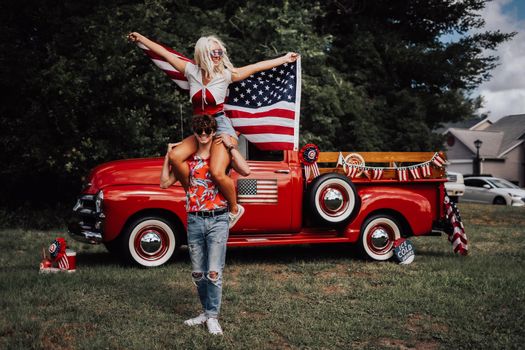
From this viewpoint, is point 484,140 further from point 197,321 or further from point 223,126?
point 197,321

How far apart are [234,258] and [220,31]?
8.59m

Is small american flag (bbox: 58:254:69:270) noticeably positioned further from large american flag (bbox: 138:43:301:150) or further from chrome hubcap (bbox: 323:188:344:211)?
chrome hubcap (bbox: 323:188:344:211)

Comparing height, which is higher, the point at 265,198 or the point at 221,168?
the point at 221,168

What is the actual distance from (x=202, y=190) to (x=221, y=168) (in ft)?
0.78

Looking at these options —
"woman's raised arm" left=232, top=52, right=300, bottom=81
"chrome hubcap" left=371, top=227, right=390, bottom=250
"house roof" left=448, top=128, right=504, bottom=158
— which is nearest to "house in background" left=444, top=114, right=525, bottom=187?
"house roof" left=448, top=128, right=504, bottom=158

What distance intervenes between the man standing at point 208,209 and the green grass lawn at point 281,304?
0.42 metres

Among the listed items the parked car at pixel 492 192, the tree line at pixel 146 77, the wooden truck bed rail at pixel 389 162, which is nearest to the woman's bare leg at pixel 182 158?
the tree line at pixel 146 77

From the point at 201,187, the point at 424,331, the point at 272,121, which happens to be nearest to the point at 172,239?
the point at 272,121

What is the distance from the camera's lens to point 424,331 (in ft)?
14.8

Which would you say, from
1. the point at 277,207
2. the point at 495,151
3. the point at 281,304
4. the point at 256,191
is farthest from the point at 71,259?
the point at 495,151

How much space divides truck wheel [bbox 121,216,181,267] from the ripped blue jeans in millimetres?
2748

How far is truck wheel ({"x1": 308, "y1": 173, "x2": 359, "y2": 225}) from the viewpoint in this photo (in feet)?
23.7

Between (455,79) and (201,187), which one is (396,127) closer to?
(455,79)

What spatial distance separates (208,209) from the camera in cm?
430
